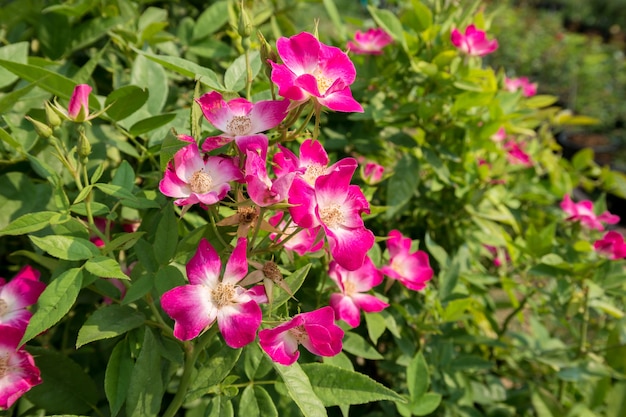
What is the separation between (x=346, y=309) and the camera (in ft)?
2.91

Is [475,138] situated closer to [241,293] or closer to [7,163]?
[241,293]

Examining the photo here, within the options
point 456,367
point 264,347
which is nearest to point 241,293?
point 264,347

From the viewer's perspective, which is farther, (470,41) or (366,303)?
(470,41)

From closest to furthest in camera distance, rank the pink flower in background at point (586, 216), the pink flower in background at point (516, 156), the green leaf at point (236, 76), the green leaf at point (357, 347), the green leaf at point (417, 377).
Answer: the green leaf at point (236, 76)
the green leaf at point (357, 347)
the green leaf at point (417, 377)
the pink flower in background at point (586, 216)
the pink flower in background at point (516, 156)

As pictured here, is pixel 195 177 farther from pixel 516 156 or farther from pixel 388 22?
pixel 516 156

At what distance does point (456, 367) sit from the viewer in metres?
1.21

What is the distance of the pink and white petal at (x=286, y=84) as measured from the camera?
0.66 m

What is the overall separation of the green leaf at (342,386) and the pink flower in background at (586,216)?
884mm

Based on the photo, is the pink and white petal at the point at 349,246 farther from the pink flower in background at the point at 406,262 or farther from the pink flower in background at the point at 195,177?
the pink flower in background at the point at 406,262

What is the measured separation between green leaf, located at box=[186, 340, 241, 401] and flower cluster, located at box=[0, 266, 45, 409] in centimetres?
22

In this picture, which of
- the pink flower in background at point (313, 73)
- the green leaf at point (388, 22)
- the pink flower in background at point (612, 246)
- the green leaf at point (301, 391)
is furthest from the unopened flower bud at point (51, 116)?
the pink flower in background at point (612, 246)

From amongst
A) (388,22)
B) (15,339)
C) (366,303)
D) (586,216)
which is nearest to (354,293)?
(366,303)

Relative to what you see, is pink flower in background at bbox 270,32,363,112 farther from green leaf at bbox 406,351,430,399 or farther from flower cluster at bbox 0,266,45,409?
green leaf at bbox 406,351,430,399

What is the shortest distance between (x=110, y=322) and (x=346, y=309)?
364 millimetres
